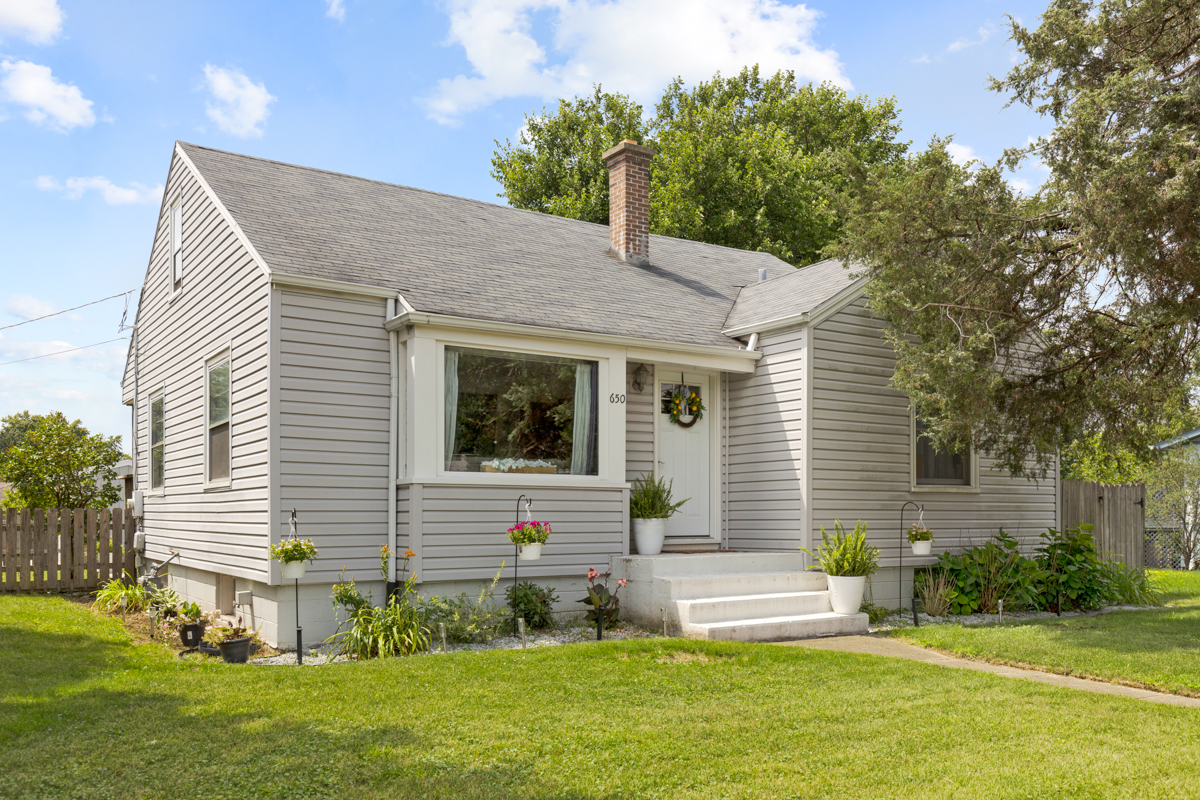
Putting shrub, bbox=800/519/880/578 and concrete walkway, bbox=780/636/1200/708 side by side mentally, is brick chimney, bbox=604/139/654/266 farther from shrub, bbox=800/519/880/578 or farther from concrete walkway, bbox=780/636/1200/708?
concrete walkway, bbox=780/636/1200/708

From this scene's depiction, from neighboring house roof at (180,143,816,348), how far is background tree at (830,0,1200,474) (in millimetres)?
1963

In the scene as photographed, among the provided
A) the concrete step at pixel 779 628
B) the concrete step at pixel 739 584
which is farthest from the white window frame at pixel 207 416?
the concrete step at pixel 779 628

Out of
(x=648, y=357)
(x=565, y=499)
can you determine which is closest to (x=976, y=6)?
(x=648, y=357)

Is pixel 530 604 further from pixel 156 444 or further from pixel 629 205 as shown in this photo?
pixel 156 444

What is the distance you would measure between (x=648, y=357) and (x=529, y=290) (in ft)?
5.07

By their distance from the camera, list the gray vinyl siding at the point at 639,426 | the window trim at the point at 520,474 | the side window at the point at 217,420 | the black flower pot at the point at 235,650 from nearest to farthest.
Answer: the black flower pot at the point at 235,650, the window trim at the point at 520,474, the side window at the point at 217,420, the gray vinyl siding at the point at 639,426

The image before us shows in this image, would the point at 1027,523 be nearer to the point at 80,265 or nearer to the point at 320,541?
the point at 320,541

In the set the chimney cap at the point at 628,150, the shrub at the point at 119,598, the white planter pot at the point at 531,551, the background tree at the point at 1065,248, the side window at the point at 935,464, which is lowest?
the shrub at the point at 119,598

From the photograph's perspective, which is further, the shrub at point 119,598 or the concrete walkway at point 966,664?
the shrub at point 119,598

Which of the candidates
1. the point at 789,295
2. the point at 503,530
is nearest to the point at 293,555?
the point at 503,530

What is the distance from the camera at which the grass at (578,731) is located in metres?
4.03

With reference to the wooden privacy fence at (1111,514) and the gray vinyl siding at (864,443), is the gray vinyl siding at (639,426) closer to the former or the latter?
the gray vinyl siding at (864,443)

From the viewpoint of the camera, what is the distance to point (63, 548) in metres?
13.1

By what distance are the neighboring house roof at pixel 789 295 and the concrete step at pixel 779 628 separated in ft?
11.0
